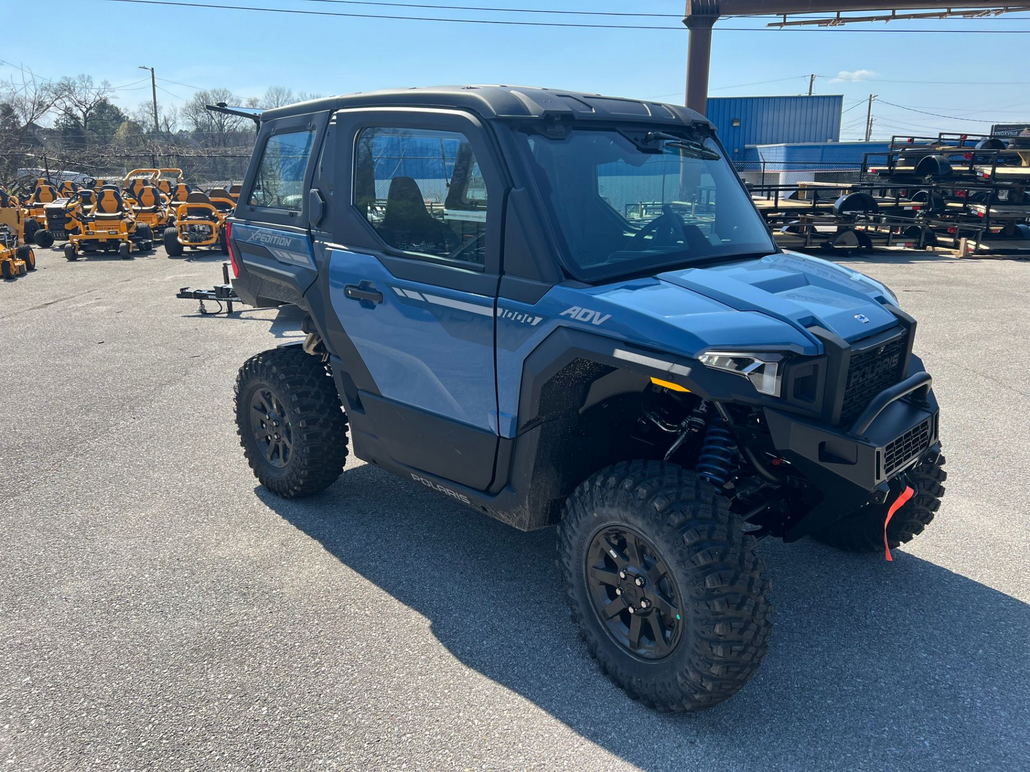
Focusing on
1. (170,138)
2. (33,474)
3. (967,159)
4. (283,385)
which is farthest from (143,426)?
(170,138)

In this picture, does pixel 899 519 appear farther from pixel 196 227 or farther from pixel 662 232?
pixel 196 227

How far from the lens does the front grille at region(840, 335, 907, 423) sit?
9.29 ft

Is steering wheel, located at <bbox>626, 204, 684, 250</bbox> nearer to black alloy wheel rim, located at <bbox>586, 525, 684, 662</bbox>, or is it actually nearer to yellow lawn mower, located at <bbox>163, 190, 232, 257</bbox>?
black alloy wheel rim, located at <bbox>586, 525, 684, 662</bbox>

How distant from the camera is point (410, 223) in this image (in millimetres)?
3666

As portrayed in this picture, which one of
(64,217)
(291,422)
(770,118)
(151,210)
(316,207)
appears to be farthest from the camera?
(770,118)

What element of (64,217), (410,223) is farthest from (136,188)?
(410,223)

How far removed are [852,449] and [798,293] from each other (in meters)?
0.74

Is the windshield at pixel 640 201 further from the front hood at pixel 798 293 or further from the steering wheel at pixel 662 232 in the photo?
the front hood at pixel 798 293

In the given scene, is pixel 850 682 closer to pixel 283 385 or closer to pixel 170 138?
pixel 283 385

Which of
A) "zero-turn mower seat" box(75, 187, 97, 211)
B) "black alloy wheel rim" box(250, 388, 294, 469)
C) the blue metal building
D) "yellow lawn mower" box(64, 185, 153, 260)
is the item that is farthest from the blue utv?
the blue metal building

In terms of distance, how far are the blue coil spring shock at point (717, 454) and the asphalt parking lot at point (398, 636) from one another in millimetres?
842

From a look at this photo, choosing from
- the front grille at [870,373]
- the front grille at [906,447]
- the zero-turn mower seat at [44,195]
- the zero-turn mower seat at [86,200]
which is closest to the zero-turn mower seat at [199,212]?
the zero-turn mower seat at [86,200]

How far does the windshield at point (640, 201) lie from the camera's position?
323cm

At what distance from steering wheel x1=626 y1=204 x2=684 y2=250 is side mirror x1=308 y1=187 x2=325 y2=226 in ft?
5.41
